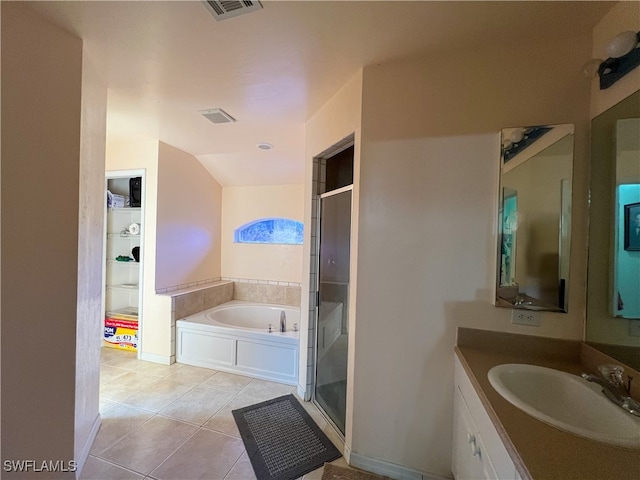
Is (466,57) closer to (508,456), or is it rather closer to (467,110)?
(467,110)

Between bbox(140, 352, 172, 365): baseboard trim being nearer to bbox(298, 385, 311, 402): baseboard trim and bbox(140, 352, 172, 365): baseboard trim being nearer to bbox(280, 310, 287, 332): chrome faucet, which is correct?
bbox(280, 310, 287, 332): chrome faucet

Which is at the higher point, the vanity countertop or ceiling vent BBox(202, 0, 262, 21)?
ceiling vent BBox(202, 0, 262, 21)

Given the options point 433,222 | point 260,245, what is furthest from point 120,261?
point 433,222

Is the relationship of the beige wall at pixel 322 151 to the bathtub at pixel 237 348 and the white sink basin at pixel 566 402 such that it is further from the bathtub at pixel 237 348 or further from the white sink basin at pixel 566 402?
the white sink basin at pixel 566 402

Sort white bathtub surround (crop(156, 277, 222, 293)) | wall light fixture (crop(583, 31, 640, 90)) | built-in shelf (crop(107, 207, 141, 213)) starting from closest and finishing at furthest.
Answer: wall light fixture (crop(583, 31, 640, 90)) < white bathtub surround (crop(156, 277, 222, 293)) < built-in shelf (crop(107, 207, 141, 213))

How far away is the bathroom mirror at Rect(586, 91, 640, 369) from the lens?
1124 mm

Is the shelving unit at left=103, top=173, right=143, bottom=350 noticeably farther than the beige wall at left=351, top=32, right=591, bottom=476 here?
Yes

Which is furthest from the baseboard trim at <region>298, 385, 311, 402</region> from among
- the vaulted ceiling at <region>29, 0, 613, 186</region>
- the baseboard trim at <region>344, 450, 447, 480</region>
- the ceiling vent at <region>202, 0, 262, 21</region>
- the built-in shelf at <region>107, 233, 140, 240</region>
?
the built-in shelf at <region>107, 233, 140, 240</region>

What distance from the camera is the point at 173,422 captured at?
6.93 ft

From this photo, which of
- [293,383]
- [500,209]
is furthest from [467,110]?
[293,383]

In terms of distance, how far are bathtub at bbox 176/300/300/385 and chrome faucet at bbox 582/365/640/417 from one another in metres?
2.15

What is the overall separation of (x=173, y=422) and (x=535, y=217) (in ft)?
9.05

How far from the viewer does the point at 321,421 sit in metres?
2.17

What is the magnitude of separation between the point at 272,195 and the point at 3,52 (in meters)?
2.85
